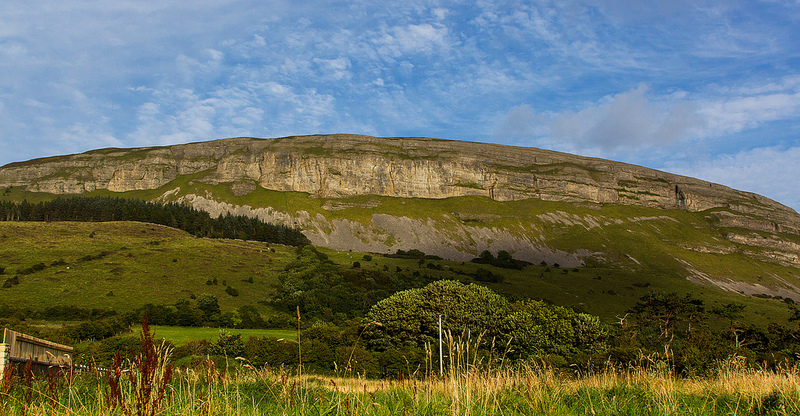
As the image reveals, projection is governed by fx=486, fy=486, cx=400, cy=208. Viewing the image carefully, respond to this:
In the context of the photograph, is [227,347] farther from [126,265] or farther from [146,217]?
[146,217]

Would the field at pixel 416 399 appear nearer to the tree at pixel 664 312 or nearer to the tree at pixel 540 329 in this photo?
the tree at pixel 540 329

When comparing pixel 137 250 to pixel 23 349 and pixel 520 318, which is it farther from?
pixel 23 349

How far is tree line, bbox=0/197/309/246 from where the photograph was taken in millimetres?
143125

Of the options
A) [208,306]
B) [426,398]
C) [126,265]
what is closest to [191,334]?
[208,306]

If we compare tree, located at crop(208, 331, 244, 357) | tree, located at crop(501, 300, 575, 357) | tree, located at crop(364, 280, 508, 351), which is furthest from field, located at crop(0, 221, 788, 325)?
tree, located at crop(501, 300, 575, 357)

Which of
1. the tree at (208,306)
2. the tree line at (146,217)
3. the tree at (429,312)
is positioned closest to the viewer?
the tree at (429,312)

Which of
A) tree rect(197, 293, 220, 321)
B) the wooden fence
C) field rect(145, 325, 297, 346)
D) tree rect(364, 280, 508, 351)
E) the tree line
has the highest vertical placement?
the tree line

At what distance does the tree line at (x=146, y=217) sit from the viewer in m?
143

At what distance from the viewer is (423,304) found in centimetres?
4572

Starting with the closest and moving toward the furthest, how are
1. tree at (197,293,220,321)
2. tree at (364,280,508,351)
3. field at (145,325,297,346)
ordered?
tree at (364,280,508,351) → field at (145,325,297,346) → tree at (197,293,220,321)

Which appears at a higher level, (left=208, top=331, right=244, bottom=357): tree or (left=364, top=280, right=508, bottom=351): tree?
(left=364, top=280, right=508, bottom=351): tree

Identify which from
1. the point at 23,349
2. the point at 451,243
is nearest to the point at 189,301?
the point at 23,349

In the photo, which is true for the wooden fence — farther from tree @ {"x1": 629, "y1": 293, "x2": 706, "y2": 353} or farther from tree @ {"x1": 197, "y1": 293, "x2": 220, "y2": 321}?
tree @ {"x1": 629, "y1": 293, "x2": 706, "y2": 353}

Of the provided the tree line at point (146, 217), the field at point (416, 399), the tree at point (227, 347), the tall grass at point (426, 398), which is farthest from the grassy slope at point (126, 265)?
the tall grass at point (426, 398)
